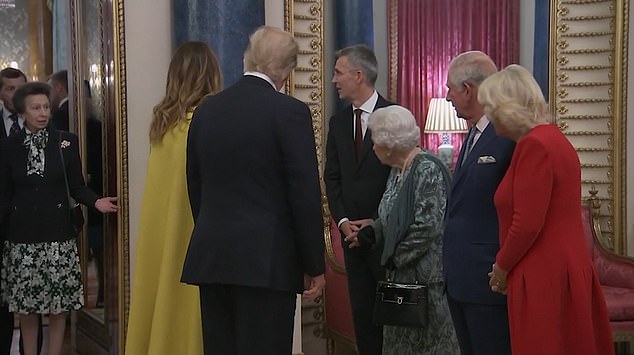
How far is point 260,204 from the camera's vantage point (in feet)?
9.82

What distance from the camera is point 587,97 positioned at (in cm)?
585

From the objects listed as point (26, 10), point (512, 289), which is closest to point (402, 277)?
point (512, 289)

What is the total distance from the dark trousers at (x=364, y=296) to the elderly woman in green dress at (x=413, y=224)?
9.5 inches

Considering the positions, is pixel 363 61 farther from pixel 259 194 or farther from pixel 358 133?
pixel 259 194

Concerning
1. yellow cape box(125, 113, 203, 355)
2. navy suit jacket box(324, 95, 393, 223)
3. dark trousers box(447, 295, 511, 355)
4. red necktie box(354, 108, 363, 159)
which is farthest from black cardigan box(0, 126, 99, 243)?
dark trousers box(447, 295, 511, 355)

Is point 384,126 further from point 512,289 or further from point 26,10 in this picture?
point 26,10

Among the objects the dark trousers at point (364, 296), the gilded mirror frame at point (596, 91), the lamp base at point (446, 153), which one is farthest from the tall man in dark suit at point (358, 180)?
the lamp base at point (446, 153)

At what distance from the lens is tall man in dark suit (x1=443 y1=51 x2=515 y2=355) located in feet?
9.85

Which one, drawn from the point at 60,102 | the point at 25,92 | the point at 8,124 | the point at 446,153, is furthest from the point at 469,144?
the point at 60,102

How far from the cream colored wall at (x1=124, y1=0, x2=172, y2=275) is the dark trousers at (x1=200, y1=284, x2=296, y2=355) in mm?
1508

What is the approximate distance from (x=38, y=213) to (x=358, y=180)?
170 centimetres

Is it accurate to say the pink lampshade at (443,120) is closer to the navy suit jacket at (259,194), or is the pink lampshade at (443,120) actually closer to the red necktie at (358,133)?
the red necktie at (358,133)

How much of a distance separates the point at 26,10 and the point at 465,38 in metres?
5.69

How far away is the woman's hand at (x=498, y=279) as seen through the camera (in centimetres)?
288
